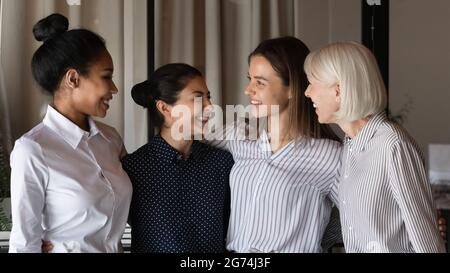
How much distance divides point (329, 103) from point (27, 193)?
2.16 ft

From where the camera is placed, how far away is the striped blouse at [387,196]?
1293 millimetres

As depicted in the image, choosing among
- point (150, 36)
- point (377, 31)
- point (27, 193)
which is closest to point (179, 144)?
point (27, 193)

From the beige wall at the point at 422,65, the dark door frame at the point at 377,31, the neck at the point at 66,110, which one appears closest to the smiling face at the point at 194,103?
the neck at the point at 66,110

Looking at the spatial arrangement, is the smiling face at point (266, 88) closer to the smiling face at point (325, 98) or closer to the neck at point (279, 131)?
the neck at point (279, 131)

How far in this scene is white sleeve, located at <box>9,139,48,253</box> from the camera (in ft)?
4.65

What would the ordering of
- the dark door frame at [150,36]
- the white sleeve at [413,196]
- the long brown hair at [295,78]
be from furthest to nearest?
the dark door frame at [150,36], the long brown hair at [295,78], the white sleeve at [413,196]

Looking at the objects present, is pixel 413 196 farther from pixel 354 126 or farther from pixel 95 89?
pixel 95 89

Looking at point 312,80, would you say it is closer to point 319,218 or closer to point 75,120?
point 319,218

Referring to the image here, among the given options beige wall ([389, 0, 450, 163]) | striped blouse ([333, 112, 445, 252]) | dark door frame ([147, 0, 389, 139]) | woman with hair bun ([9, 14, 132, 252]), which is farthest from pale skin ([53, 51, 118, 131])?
beige wall ([389, 0, 450, 163])

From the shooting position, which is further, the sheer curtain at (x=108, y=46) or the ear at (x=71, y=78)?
the sheer curtain at (x=108, y=46)

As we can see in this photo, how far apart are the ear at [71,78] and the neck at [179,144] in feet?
0.89

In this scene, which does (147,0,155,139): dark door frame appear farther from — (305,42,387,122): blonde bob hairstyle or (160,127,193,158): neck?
(305,42,387,122): blonde bob hairstyle

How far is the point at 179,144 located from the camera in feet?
5.49
